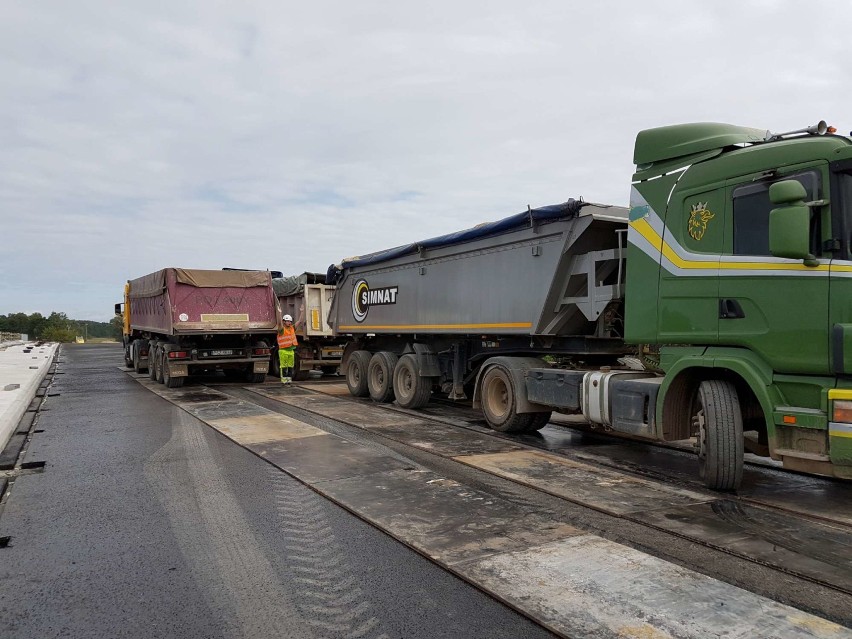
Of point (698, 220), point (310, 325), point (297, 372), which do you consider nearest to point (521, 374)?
point (698, 220)

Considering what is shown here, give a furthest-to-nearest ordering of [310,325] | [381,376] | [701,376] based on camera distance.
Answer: [310,325] → [381,376] → [701,376]

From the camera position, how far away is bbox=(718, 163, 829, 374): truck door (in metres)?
4.97

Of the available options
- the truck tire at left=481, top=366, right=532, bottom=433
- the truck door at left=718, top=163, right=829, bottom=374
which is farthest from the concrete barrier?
the truck door at left=718, top=163, right=829, bottom=374

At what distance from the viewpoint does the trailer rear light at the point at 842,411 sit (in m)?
4.76

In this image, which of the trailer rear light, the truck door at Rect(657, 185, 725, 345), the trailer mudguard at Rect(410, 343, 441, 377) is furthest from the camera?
the trailer mudguard at Rect(410, 343, 441, 377)

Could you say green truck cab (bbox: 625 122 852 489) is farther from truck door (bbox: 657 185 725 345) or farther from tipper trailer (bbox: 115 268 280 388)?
tipper trailer (bbox: 115 268 280 388)

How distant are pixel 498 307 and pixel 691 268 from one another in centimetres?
355

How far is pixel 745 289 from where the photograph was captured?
543cm

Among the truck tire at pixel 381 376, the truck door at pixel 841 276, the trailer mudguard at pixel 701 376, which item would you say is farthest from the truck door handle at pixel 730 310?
the truck tire at pixel 381 376

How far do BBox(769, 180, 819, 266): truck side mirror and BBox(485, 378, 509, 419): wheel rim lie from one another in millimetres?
4778

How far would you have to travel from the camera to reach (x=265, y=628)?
10.7ft

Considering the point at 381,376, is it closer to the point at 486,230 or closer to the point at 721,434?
the point at 486,230

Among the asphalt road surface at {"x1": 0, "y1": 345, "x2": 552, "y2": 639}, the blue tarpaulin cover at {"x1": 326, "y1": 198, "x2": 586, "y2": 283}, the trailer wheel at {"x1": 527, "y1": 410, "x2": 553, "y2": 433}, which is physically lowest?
the asphalt road surface at {"x1": 0, "y1": 345, "x2": 552, "y2": 639}

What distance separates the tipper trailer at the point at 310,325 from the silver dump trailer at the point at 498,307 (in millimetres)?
3911
